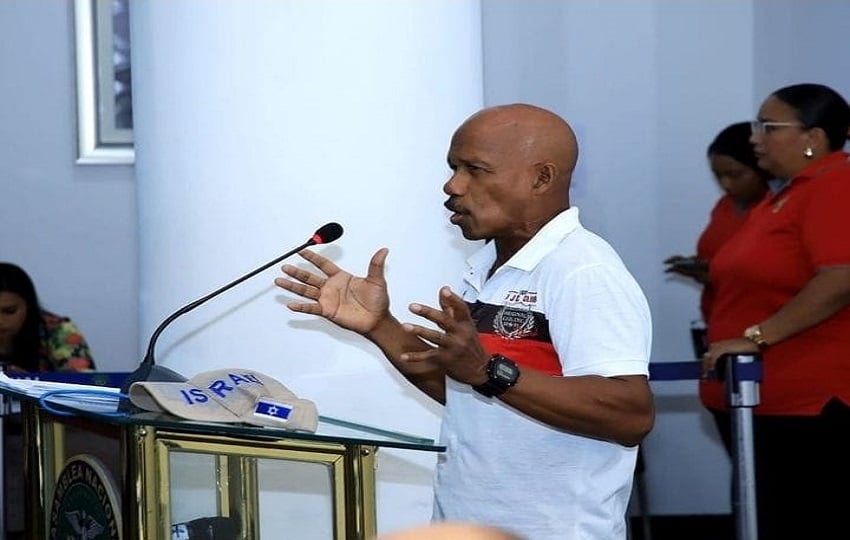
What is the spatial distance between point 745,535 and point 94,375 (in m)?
1.76

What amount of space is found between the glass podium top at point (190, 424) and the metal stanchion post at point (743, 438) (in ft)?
4.99

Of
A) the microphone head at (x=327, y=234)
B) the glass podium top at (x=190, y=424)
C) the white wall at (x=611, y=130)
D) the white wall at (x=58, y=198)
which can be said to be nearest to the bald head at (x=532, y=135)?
the microphone head at (x=327, y=234)

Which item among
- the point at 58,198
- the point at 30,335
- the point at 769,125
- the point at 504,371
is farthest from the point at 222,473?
the point at 58,198

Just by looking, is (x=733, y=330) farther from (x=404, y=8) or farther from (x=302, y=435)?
(x=302, y=435)

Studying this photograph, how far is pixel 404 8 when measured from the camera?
3410 millimetres

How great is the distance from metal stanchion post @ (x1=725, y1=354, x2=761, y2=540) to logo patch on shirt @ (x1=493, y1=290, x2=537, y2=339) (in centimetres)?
145

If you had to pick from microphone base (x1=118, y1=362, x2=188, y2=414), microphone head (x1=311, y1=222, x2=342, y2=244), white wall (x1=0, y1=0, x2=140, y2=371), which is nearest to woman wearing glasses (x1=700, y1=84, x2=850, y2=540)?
microphone head (x1=311, y1=222, x2=342, y2=244)

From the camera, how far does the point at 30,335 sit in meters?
5.21

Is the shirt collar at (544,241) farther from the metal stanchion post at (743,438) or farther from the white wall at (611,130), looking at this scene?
the white wall at (611,130)

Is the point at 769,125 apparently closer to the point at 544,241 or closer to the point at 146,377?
the point at 544,241

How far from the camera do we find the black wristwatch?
2.14 metres

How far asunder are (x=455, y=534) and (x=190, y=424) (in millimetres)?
1234

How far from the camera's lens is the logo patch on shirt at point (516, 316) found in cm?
230

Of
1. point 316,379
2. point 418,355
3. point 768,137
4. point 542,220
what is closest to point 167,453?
point 418,355
